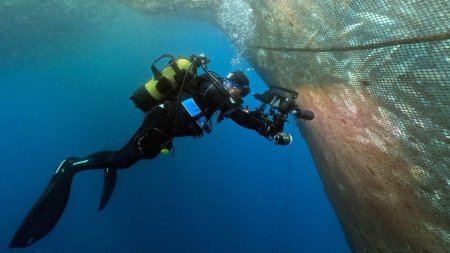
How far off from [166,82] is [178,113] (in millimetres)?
469

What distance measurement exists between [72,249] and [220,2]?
70.8ft

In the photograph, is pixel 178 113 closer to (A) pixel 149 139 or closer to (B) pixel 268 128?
(A) pixel 149 139

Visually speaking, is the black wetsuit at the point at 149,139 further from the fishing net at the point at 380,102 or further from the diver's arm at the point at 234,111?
the fishing net at the point at 380,102

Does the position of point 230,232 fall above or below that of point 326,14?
below

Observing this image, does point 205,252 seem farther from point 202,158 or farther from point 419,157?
point 419,157

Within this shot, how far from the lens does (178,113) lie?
4465mm

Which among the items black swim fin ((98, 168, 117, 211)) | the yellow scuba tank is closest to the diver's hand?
the yellow scuba tank

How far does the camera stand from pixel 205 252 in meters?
23.2

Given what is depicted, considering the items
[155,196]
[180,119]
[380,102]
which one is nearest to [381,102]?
[380,102]

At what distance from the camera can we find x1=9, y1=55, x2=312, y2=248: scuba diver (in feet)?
14.0

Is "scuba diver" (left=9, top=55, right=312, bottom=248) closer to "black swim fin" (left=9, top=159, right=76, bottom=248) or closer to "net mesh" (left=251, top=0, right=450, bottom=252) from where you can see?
"black swim fin" (left=9, top=159, right=76, bottom=248)

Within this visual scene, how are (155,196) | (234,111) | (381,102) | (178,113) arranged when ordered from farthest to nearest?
(155,196), (178,113), (234,111), (381,102)

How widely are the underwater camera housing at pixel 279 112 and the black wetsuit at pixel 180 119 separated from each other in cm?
14

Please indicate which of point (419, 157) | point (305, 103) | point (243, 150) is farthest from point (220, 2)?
point (243, 150)
